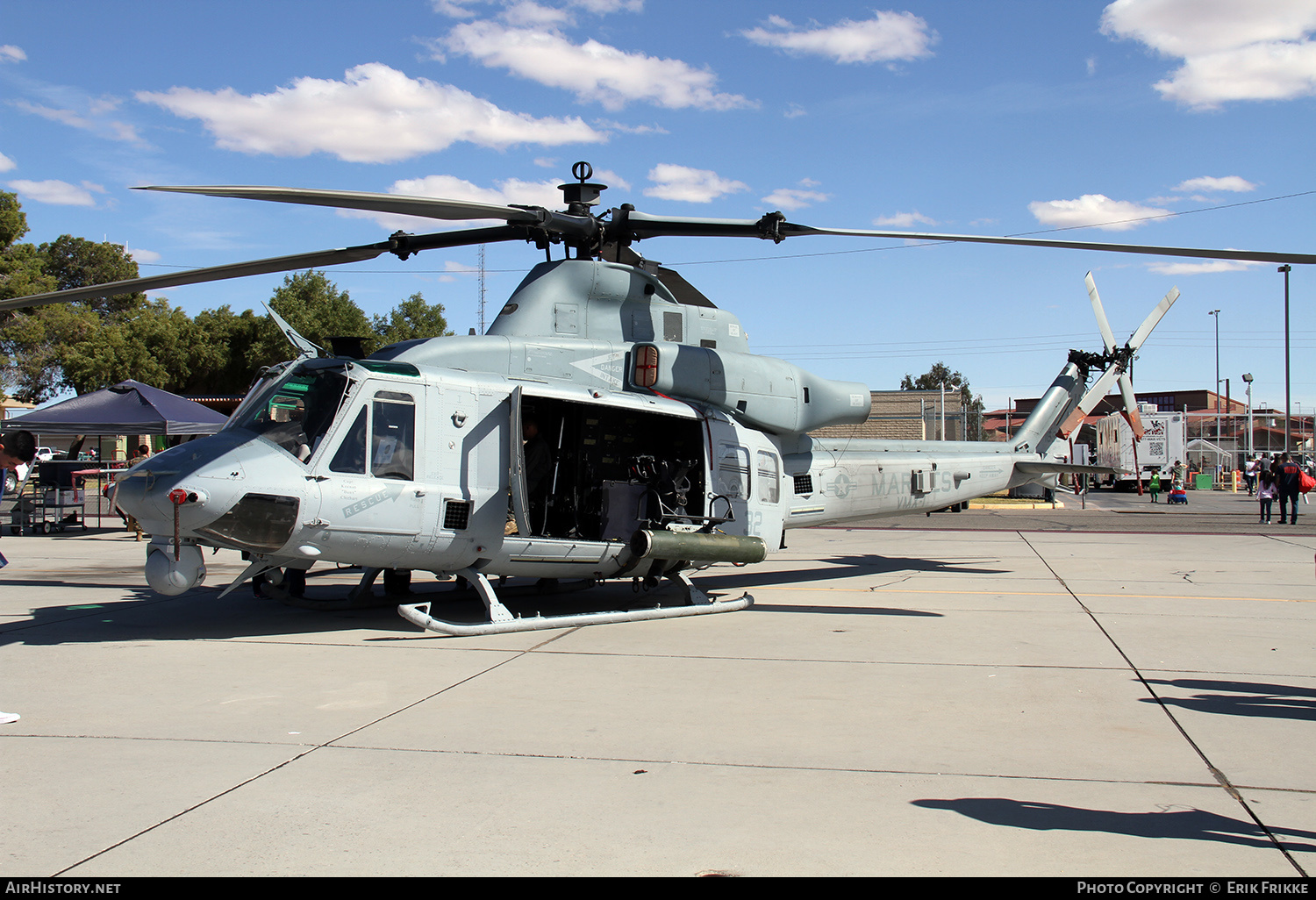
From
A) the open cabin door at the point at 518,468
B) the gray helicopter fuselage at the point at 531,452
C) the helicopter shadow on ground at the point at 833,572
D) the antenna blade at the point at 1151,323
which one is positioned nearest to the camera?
the gray helicopter fuselage at the point at 531,452

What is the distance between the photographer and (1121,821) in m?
3.98

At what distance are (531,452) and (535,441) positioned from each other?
124 mm

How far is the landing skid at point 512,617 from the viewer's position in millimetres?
8203

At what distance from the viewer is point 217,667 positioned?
6957 millimetres

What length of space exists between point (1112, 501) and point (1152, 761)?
36106 millimetres

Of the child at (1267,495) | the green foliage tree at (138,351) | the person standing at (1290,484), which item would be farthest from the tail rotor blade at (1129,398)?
the green foliage tree at (138,351)

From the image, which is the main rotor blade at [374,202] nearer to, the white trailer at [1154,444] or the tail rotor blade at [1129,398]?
the tail rotor blade at [1129,398]

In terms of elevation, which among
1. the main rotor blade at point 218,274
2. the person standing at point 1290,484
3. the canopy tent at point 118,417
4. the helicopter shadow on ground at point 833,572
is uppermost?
the main rotor blade at point 218,274

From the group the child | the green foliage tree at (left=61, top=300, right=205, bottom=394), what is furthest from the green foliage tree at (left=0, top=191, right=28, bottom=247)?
the child

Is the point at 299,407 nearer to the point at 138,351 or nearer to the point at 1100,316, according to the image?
the point at 1100,316

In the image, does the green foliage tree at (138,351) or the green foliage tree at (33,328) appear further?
the green foliage tree at (138,351)

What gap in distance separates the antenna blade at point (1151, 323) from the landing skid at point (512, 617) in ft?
30.7

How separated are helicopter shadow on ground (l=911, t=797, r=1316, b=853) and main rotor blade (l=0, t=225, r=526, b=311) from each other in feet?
23.0

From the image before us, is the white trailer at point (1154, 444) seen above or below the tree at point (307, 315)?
below
